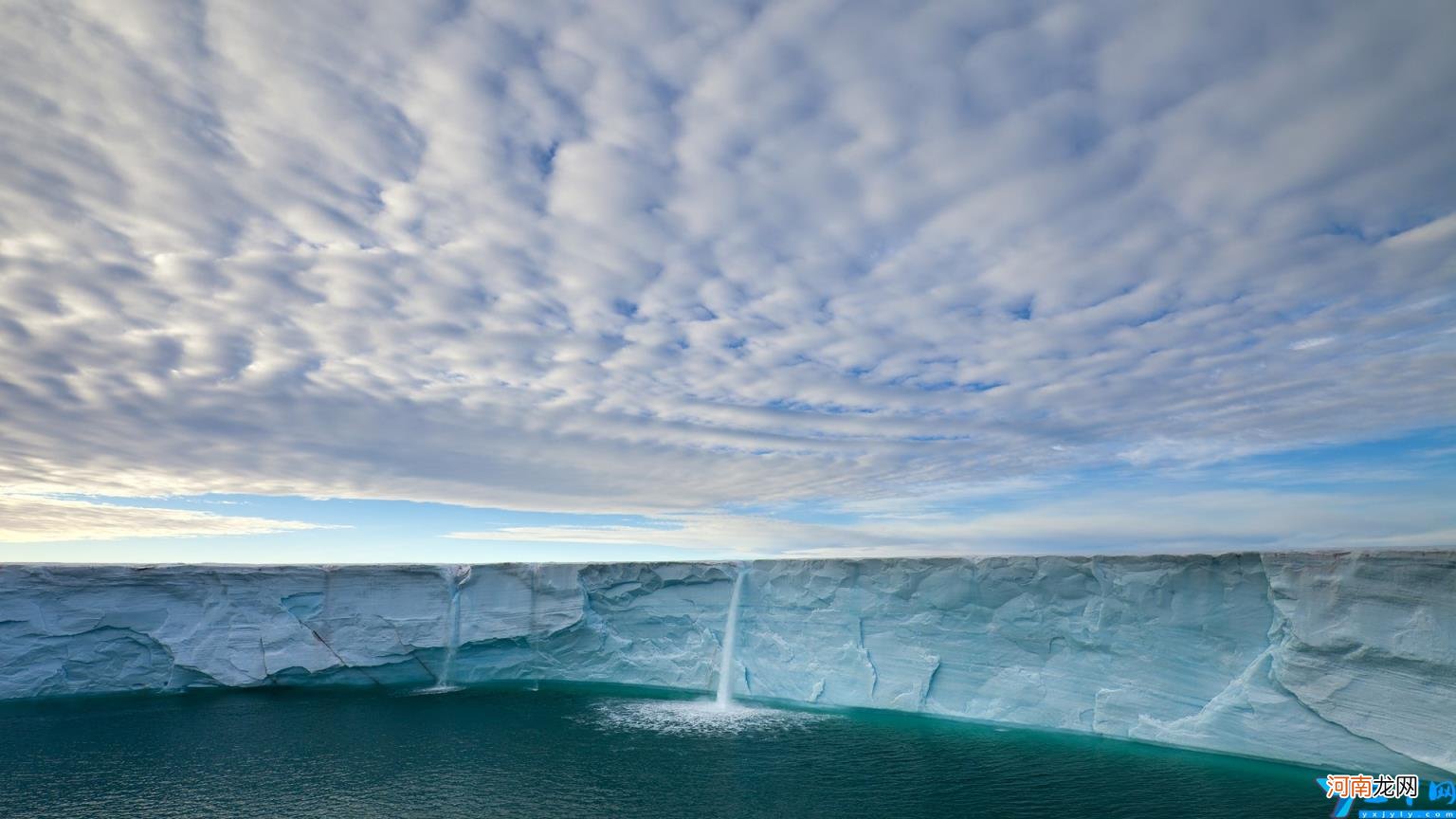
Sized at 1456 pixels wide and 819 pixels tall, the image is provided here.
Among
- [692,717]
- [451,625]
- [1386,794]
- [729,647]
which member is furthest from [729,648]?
[1386,794]

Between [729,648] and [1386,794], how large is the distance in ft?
45.0

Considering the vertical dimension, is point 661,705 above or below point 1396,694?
below

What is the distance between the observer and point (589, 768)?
12.6 meters

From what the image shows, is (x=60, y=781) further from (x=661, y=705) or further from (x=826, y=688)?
(x=826, y=688)

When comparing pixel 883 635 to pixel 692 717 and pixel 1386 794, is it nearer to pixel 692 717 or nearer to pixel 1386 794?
pixel 692 717

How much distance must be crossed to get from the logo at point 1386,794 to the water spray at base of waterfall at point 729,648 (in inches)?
489

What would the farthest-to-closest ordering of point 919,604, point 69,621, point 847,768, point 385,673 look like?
1. point 385,673
2. point 69,621
3. point 919,604
4. point 847,768

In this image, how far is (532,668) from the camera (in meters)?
22.0

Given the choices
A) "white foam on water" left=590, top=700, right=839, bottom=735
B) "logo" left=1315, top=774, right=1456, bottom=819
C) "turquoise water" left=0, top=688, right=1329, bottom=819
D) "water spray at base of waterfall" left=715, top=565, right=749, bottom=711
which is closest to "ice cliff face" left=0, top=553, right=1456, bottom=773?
"water spray at base of waterfall" left=715, top=565, right=749, bottom=711

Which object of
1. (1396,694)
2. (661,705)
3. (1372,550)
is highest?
(1372,550)

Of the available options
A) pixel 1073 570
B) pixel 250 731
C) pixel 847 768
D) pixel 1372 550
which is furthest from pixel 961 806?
pixel 250 731

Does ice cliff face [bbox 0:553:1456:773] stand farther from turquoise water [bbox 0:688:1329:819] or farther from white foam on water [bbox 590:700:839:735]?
white foam on water [bbox 590:700:839:735]

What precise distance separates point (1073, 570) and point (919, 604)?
370cm

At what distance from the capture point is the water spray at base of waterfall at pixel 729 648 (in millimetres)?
19719
